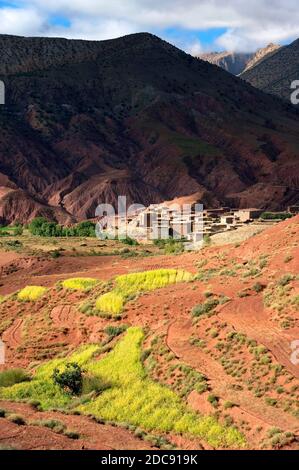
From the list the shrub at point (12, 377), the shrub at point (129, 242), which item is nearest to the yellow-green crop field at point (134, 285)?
the shrub at point (12, 377)

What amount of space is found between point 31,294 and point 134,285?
283 inches

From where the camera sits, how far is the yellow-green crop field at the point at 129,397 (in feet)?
69.4

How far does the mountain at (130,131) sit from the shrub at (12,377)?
76567 mm

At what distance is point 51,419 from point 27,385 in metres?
8.40

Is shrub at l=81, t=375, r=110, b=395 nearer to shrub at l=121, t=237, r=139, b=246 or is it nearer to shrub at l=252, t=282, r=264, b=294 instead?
shrub at l=252, t=282, r=264, b=294

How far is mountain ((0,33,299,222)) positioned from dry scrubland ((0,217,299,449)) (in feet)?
224

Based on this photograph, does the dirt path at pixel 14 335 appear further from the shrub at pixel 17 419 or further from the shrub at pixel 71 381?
the shrub at pixel 17 419

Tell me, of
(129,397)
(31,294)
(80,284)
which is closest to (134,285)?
(80,284)

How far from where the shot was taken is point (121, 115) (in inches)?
6299

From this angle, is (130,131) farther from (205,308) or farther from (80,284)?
(205,308)

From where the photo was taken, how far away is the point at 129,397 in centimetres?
2447

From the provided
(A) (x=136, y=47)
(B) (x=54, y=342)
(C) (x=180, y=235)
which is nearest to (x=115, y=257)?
(C) (x=180, y=235)

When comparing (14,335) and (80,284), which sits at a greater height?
(80,284)

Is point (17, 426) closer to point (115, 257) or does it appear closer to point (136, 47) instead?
point (115, 257)
